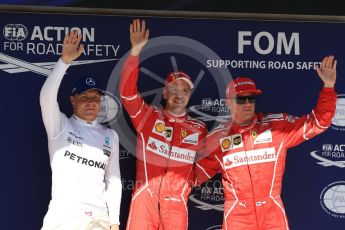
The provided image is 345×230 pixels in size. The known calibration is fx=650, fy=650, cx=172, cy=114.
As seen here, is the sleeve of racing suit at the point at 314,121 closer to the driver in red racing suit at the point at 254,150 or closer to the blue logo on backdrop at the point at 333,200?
the driver in red racing suit at the point at 254,150

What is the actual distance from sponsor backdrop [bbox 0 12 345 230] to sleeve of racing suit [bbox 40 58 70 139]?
712 mm

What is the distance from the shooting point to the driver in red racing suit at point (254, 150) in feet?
15.7

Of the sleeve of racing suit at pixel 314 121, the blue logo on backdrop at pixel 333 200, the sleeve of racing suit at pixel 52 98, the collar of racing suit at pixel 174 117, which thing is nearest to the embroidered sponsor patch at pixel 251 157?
the sleeve of racing suit at pixel 314 121

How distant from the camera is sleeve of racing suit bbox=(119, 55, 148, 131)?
469 centimetres

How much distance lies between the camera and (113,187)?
188 inches

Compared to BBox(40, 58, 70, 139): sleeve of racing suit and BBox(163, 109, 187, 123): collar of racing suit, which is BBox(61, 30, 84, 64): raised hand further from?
BBox(163, 109, 187, 123): collar of racing suit

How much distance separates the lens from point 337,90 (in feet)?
18.1

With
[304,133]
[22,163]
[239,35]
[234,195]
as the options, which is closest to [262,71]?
[239,35]

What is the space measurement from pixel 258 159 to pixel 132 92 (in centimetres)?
106

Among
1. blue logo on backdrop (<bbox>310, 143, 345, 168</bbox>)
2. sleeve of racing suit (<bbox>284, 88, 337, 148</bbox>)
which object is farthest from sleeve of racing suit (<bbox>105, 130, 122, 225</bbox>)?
blue logo on backdrop (<bbox>310, 143, 345, 168</bbox>)

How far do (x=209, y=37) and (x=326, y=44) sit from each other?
100cm

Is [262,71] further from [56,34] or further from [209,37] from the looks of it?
[56,34]

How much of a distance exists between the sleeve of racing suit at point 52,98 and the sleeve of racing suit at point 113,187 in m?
0.48

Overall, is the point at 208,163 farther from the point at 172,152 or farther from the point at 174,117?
the point at 174,117
